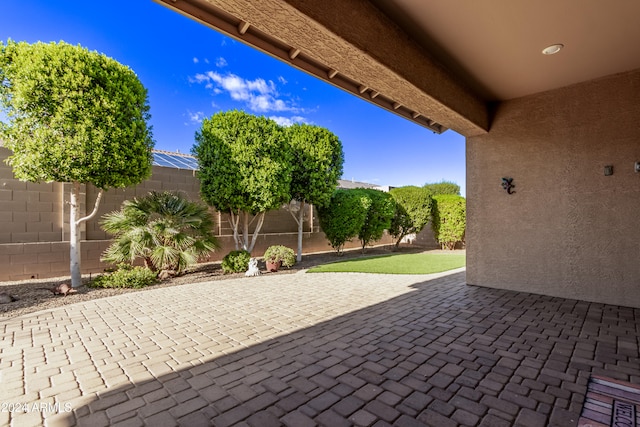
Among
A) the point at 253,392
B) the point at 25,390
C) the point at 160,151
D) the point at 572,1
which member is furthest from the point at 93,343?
the point at 160,151

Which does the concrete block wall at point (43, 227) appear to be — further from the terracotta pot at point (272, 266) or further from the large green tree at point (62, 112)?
the terracotta pot at point (272, 266)

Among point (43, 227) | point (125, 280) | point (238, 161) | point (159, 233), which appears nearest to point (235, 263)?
point (159, 233)

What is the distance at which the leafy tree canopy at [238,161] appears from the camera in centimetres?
837

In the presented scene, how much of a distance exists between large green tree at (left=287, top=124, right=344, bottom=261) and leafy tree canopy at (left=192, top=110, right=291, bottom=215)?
165 centimetres

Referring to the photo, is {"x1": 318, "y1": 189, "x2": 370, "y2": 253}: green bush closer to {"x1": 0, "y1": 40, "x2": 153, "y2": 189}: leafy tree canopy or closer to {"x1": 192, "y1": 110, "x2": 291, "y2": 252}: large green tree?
{"x1": 192, "y1": 110, "x2": 291, "y2": 252}: large green tree

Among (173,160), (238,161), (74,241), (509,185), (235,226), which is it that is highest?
(173,160)

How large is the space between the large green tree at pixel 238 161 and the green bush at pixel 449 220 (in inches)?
392

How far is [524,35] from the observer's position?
11.9ft

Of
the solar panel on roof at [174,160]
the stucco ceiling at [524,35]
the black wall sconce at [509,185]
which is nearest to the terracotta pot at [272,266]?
the solar panel on roof at [174,160]

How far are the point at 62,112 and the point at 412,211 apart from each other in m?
13.6

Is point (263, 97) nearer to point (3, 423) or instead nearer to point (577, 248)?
point (577, 248)

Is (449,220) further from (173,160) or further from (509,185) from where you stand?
(173,160)

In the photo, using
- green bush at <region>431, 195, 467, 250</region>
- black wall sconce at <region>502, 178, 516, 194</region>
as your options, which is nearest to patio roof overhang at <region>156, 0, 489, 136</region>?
black wall sconce at <region>502, 178, 516, 194</region>

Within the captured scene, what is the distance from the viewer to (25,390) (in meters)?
2.56
